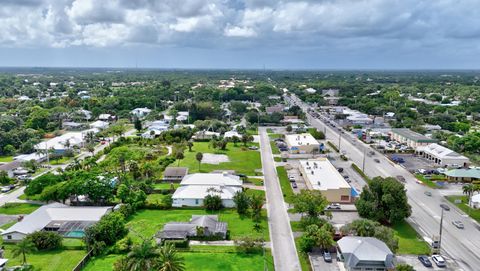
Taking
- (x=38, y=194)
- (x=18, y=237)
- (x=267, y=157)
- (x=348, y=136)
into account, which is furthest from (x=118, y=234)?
(x=348, y=136)

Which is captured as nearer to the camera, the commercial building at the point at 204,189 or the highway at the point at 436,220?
the highway at the point at 436,220

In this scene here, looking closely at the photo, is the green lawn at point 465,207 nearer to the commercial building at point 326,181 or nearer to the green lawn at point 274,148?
the commercial building at point 326,181

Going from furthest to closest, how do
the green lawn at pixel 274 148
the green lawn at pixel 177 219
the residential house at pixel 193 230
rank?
the green lawn at pixel 274 148, the green lawn at pixel 177 219, the residential house at pixel 193 230

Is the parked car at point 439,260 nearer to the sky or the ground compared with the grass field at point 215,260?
nearer to the sky

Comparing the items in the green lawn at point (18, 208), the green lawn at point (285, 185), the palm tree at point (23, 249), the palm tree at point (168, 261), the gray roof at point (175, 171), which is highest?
the palm tree at point (168, 261)

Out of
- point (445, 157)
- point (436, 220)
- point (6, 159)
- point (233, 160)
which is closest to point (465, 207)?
point (436, 220)

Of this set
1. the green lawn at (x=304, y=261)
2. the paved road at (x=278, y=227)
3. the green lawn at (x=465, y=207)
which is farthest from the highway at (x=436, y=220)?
the paved road at (x=278, y=227)

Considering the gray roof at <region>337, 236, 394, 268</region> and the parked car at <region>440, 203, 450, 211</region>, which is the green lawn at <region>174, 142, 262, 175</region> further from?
the gray roof at <region>337, 236, 394, 268</region>
